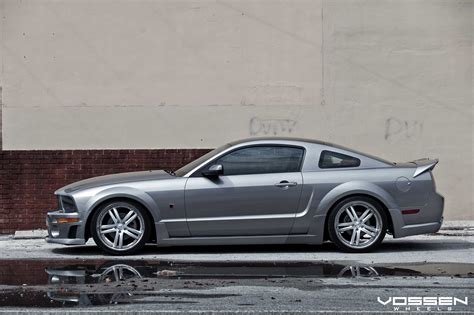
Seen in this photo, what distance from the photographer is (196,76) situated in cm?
1520

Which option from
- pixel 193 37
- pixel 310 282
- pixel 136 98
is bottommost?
pixel 310 282

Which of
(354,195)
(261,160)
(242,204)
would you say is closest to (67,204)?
(242,204)

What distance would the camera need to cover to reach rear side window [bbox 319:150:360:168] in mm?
11672

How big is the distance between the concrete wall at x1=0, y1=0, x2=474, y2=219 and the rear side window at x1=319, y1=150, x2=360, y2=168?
3435mm

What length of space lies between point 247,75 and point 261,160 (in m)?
3.83

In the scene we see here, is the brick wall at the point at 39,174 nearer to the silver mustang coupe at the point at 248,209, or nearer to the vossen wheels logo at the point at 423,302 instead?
the silver mustang coupe at the point at 248,209

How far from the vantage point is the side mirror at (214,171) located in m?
11.4

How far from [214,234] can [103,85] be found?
4681 mm

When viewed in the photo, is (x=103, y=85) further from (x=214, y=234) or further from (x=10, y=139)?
(x=214, y=234)

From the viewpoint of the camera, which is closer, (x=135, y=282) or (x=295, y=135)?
(x=135, y=282)

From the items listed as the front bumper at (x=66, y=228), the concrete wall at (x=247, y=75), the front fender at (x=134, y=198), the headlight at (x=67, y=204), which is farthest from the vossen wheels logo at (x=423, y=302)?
the concrete wall at (x=247, y=75)

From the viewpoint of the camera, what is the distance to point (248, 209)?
37.2 feet

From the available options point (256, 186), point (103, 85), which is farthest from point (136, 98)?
point (256, 186)

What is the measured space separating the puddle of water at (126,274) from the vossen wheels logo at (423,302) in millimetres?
1375
